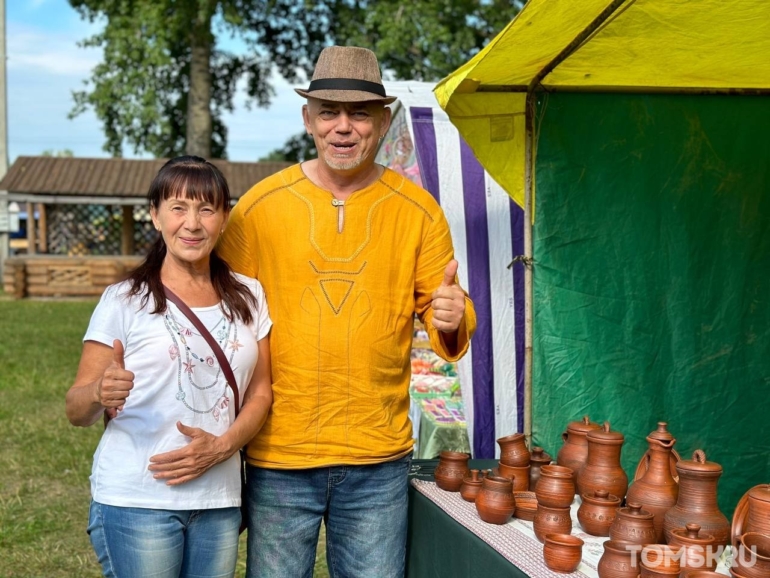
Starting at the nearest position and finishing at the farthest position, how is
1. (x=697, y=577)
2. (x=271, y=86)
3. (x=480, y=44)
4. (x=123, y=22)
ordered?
1. (x=697, y=577)
2. (x=123, y=22)
3. (x=480, y=44)
4. (x=271, y=86)

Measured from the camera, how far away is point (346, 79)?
8.02 ft

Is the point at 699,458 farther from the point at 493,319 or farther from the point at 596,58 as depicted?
the point at 493,319

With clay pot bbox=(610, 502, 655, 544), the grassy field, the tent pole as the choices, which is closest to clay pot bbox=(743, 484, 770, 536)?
clay pot bbox=(610, 502, 655, 544)

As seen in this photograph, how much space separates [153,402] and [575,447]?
1.38 metres

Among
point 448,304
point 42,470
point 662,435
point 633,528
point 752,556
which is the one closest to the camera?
point 752,556

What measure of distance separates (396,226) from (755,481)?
2.14 m

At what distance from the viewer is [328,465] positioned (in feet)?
7.98

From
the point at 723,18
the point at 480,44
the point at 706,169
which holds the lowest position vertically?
the point at 706,169

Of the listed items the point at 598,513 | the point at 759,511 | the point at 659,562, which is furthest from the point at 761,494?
the point at 598,513

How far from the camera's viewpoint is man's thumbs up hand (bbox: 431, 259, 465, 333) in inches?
93.3

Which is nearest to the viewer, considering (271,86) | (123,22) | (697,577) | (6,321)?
(697,577)

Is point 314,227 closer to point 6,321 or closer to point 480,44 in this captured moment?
point 6,321

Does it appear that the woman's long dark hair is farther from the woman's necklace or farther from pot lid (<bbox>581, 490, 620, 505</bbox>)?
pot lid (<bbox>581, 490, 620, 505</bbox>)

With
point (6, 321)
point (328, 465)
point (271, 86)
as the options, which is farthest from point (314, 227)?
point (271, 86)
